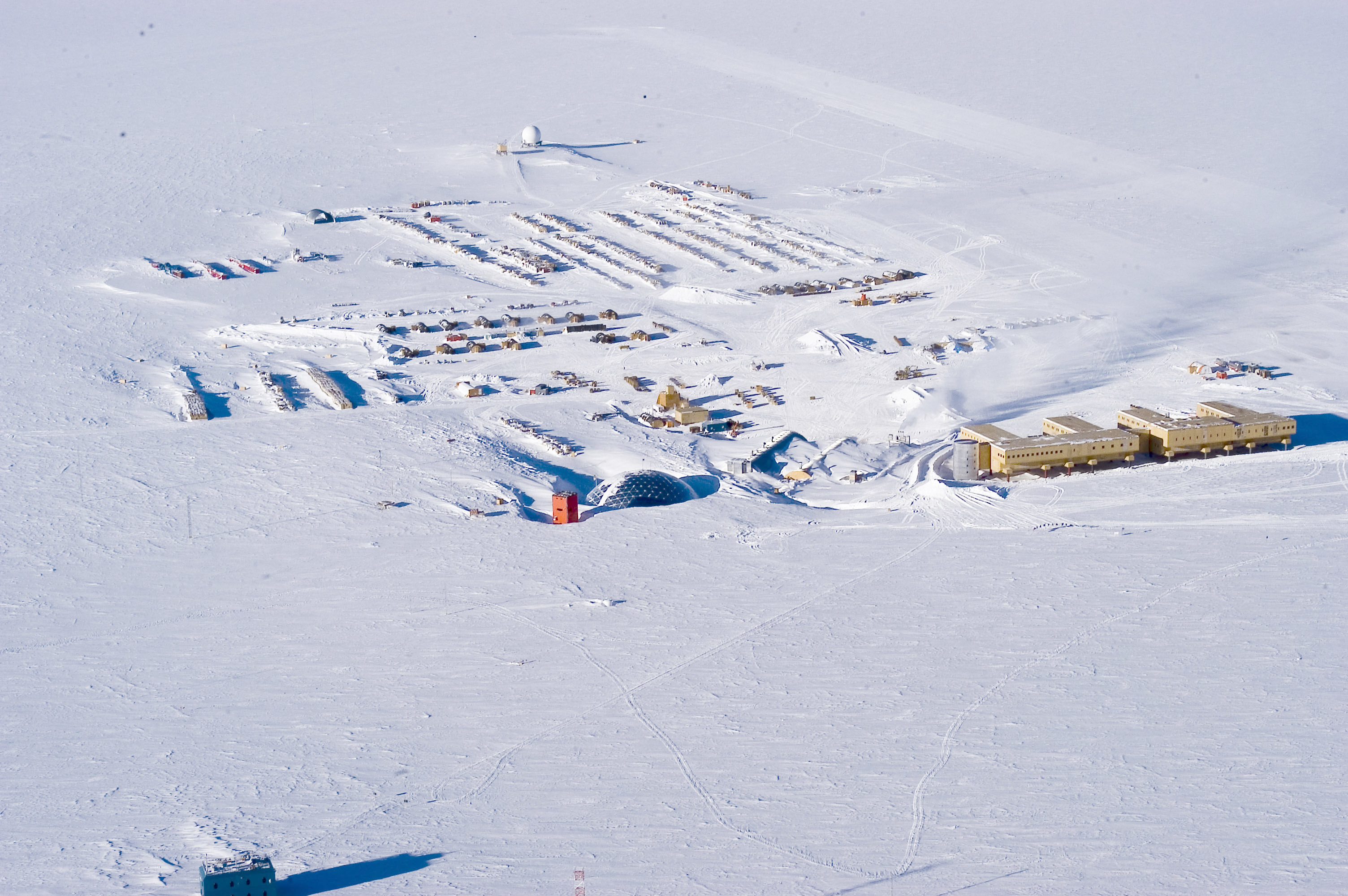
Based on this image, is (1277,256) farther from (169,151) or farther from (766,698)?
(169,151)

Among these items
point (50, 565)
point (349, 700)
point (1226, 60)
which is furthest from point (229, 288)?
point (1226, 60)

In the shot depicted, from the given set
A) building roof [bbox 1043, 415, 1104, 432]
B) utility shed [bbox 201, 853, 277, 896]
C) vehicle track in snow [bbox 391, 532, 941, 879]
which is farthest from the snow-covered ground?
building roof [bbox 1043, 415, 1104, 432]

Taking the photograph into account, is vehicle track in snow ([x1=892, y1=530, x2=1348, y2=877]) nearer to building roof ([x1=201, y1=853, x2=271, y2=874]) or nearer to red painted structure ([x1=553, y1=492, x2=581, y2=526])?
building roof ([x1=201, y1=853, x2=271, y2=874])

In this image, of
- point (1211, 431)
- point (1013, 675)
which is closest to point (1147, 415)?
point (1211, 431)

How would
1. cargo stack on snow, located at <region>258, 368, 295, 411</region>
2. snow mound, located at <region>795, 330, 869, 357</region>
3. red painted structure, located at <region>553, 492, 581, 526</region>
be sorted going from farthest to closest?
1. snow mound, located at <region>795, 330, 869, 357</region>
2. cargo stack on snow, located at <region>258, 368, 295, 411</region>
3. red painted structure, located at <region>553, 492, 581, 526</region>

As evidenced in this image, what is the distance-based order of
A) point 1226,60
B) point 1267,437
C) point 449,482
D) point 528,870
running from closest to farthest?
point 528,870
point 449,482
point 1267,437
point 1226,60

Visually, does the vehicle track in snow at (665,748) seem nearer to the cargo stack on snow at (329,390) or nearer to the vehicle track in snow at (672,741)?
the vehicle track in snow at (672,741)
